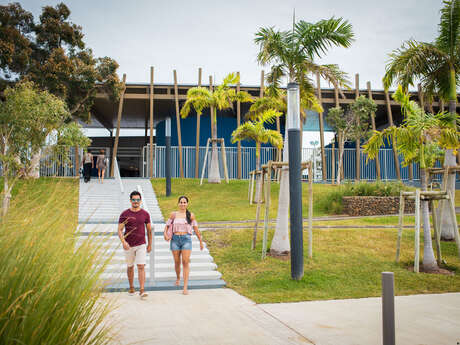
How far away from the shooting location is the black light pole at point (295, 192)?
7.40m

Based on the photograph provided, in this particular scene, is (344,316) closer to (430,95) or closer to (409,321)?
(409,321)

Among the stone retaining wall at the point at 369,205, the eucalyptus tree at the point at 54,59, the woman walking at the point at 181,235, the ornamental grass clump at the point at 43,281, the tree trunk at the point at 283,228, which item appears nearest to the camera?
the ornamental grass clump at the point at 43,281

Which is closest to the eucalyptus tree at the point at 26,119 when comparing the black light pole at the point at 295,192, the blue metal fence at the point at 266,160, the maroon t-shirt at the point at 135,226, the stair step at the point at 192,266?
the blue metal fence at the point at 266,160

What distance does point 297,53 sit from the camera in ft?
31.4

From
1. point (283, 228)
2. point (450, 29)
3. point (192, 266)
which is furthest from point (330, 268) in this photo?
point (450, 29)

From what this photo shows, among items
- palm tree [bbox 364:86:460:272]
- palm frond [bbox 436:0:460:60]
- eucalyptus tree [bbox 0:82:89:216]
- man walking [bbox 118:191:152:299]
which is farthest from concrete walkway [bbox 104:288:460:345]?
eucalyptus tree [bbox 0:82:89:216]

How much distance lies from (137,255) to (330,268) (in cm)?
402

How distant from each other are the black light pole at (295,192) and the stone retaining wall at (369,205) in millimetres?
7617

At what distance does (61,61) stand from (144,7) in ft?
26.3

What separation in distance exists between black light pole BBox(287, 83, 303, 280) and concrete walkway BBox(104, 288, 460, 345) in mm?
1265

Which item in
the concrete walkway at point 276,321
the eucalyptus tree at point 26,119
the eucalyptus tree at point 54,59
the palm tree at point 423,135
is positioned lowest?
the concrete walkway at point 276,321

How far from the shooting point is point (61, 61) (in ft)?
63.3

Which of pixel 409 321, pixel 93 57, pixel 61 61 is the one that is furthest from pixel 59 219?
pixel 93 57

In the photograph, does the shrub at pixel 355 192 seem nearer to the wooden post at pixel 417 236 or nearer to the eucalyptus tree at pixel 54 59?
the wooden post at pixel 417 236
